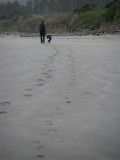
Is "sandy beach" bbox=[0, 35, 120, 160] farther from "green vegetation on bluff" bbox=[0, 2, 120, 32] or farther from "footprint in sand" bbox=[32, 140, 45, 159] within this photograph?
"green vegetation on bluff" bbox=[0, 2, 120, 32]

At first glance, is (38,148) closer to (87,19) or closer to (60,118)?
(60,118)

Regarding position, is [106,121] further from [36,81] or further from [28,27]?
[28,27]

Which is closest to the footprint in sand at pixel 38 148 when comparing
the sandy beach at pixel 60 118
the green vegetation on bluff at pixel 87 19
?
the sandy beach at pixel 60 118

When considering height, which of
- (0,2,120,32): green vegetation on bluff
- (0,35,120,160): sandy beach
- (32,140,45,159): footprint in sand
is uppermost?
(0,2,120,32): green vegetation on bluff

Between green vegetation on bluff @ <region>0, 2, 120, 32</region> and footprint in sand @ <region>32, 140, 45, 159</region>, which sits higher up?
green vegetation on bluff @ <region>0, 2, 120, 32</region>

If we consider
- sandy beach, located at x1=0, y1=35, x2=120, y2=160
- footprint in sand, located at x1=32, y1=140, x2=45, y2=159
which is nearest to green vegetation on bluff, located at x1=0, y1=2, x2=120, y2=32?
sandy beach, located at x1=0, y1=35, x2=120, y2=160

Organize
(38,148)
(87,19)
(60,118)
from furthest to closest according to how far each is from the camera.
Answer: (87,19)
(60,118)
(38,148)

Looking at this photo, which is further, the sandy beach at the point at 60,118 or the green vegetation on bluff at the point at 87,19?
the green vegetation on bluff at the point at 87,19

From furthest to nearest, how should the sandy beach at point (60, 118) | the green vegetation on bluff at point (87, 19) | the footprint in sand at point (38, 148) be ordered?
the green vegetation on bluff at point (87, 19) → the sandy beach at point (60, 118) → the footprint in sand at point (38, 148)

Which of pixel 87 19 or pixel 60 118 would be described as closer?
pixel 60 118

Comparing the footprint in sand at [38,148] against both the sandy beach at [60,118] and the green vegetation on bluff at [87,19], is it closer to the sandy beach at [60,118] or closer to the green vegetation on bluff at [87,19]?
the sandy beach at [60,118]

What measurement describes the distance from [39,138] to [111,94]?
2076 mm

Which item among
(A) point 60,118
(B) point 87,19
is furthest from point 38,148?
(B) point 87,19

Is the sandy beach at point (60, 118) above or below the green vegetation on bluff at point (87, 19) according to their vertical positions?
below
